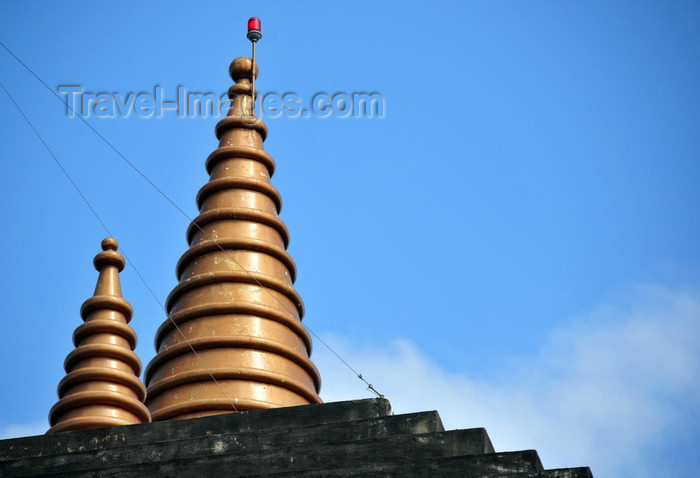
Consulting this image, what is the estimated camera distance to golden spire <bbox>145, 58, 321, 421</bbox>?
42.1 feet

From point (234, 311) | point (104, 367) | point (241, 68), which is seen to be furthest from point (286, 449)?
point (241, 68)

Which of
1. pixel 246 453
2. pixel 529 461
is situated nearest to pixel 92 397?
pixel 246 453

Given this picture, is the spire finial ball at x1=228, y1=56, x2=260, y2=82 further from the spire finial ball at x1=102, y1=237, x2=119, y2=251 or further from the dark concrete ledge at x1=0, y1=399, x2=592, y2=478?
the dark concrete ledge at x1=0, y1=399, x2=592, y2=478

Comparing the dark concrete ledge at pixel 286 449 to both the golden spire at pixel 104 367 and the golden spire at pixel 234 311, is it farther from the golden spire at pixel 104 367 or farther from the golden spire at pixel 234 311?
the golden spire at pixel 104 367

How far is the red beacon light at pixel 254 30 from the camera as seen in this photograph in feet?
52.0

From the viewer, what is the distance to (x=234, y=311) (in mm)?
13383

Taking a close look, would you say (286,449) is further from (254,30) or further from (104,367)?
(254,30)

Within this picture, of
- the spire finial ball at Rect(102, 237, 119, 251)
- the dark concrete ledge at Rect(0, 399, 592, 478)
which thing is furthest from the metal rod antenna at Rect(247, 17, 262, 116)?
the dark concrete ledge at Rect(0, 399, 592, 478)

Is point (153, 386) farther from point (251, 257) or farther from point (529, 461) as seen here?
point (529, 461)

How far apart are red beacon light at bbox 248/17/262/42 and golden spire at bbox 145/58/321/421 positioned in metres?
1.17

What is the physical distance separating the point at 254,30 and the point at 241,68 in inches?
19.4

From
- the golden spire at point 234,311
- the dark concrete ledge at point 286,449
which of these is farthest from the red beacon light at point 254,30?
the dark concrete ledge at point 286,449

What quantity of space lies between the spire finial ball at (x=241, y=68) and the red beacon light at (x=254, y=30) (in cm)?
28

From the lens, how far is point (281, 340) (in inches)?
527
